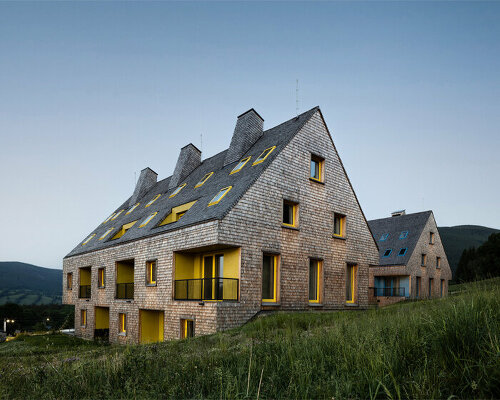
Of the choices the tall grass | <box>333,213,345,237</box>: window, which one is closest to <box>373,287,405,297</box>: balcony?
<box>333,213,345,237</box>: window

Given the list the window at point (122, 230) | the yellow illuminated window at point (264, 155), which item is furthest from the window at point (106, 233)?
the yellow illuminated window at point (264, 155)

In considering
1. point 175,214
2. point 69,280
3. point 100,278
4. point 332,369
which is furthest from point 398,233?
point 332,369

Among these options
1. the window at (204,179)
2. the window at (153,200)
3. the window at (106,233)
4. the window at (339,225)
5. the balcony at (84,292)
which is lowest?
the balcony at (84,292)

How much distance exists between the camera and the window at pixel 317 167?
17.5m

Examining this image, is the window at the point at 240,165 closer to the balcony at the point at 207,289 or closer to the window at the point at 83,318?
the balcony at the point at 207,289

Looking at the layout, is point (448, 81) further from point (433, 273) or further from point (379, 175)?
point (433, 273)

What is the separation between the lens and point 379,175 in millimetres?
27969

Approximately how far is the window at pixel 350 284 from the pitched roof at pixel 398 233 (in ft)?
44.6

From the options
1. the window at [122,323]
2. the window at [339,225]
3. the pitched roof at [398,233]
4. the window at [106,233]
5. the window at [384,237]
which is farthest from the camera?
the window at [384,237]

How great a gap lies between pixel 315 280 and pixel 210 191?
6.22 m

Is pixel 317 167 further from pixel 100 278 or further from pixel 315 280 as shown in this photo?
pixel 100 278

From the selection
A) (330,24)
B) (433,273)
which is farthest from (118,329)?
(433,273)

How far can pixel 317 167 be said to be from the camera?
17781 mm

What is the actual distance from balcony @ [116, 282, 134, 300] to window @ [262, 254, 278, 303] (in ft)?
27.0
